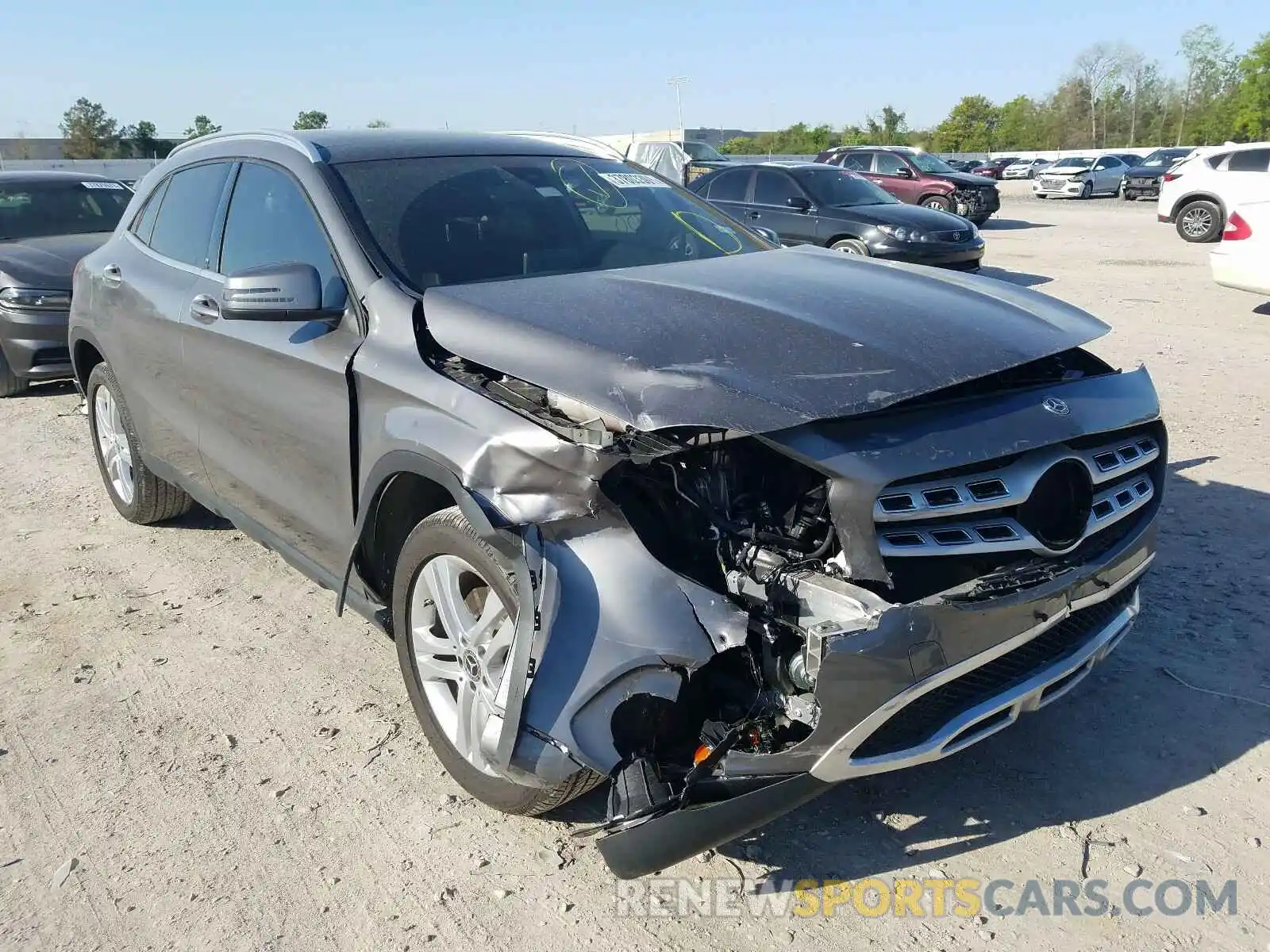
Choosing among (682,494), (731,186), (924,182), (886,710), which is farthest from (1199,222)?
(886,710)

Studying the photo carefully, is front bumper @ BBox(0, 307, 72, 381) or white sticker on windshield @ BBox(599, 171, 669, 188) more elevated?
white sticker on windshield @ BBox(599, 171, 669, 188)

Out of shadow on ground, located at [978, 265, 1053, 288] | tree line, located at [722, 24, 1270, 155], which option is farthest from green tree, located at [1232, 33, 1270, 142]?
shadow on ground, located at [978, 265, 1053, 288]

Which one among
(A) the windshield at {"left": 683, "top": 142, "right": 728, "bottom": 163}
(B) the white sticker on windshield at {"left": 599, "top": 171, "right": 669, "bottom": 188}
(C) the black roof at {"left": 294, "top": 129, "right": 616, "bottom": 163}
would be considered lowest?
(B) the white sticker on windshield at {"left": 599, "top": 171, "right": 669, "bottom": 188}

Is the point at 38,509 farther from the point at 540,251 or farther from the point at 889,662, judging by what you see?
the point at 889,662

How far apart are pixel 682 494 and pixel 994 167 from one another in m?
44.5

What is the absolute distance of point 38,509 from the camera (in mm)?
5766

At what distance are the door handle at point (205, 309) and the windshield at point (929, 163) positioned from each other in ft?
69.1

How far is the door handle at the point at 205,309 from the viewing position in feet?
12.8

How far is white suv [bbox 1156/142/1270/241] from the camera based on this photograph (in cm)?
1614

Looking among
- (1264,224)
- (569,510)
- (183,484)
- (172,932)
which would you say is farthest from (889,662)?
(1264,224)

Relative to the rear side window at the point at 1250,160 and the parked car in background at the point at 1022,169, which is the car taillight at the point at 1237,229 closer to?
the rear side window at the point at 1250,160

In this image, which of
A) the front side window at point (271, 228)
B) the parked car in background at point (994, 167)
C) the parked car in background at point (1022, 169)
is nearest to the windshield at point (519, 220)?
the front side window at point (271, 228)

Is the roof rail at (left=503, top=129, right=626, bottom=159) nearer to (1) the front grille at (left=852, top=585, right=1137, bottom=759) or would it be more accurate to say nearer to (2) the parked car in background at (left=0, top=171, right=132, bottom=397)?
(1) the front grille at (left=852, top=585, right=1137, bottom=759)

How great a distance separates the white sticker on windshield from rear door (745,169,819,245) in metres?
9.07
